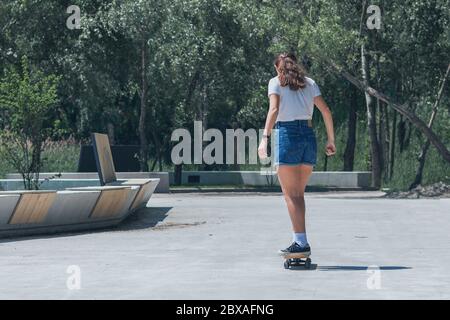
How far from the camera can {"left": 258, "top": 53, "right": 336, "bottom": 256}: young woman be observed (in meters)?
12.8

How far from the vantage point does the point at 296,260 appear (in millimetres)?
12766

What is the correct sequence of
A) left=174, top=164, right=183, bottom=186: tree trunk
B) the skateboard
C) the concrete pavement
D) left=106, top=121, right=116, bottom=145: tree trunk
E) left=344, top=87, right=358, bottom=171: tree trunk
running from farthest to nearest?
left=106, top=121, right=116, bottom=145: tree trunk
left=344, top=87, right=358, bottom=171: tree trunk
left=174, top=164, right=183, bottom=186: tree trunk
the skateboard
the concrete pavement

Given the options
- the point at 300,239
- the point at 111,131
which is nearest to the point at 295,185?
the point at 300,239

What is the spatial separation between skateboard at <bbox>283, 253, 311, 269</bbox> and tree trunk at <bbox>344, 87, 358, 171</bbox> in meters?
31.8

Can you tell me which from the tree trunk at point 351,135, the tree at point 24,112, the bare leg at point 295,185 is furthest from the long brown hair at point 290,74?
the tree trunk at point 351,135

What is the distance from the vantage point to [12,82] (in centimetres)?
2973

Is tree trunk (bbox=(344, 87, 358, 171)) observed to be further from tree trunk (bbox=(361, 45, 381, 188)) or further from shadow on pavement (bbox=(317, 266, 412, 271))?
shadow on pavement (bbox=(317, 266, 412, 271))

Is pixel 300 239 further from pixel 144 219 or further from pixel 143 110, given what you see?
pixel 143 110

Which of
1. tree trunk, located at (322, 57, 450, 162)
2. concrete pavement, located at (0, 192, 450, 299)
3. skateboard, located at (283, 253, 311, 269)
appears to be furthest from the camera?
tree trunk, located at (322, 57, 450, 162)

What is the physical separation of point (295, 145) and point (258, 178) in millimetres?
30528

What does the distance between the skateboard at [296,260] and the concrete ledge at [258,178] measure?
95.6 feet

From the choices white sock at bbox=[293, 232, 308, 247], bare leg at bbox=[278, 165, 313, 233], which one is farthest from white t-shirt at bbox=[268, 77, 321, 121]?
white sock at bbox=[293, 232, 308, 247]

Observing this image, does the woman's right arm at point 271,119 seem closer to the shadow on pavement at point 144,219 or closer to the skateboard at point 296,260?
the skateboard at point 296,260
